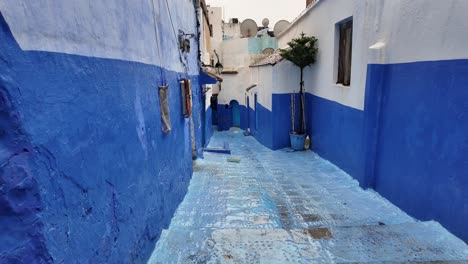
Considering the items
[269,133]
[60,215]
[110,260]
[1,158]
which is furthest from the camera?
[269,133]

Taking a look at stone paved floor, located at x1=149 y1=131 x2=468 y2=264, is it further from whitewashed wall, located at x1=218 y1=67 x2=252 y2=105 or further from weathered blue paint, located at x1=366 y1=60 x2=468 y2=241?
whitewashed wall, located at x1=218 y1=67 x2=252 y2=105

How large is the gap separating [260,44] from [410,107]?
734 inches

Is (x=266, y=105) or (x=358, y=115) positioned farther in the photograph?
(x=266, y=105)

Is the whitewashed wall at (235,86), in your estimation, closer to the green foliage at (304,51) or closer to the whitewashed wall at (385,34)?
the green foliage at (304,51)

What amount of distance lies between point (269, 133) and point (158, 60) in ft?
30.8

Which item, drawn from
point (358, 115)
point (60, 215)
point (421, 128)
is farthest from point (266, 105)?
point (60, 215)

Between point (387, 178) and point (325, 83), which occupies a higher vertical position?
point (325, 83)

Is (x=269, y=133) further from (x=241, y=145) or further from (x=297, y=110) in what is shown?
(x=241, y=145)

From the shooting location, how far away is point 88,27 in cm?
240

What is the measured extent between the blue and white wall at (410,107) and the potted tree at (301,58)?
2131 mm

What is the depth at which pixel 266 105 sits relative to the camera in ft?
46.3

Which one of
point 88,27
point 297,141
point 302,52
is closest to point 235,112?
point 297,141

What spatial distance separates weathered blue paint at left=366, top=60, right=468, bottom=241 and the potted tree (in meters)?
4.92

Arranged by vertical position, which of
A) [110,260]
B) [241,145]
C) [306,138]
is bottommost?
[241,145]
